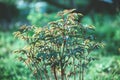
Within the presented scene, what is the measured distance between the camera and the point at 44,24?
11.2 m

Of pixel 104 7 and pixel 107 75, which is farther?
pixel 104 7

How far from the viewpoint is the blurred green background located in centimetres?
773

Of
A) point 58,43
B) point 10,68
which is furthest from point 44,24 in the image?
point 58,43

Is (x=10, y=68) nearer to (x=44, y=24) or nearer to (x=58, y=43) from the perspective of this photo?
(x=44, y=24)

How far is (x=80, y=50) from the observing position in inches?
201

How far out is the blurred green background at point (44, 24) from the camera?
25.4ft

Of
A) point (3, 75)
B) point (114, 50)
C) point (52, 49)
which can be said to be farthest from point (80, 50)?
point (114, 50)

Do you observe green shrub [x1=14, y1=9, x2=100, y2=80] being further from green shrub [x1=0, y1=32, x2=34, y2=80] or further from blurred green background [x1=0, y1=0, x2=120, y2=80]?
green shrub [x1=0, y1=32, x2=34, y2=80]

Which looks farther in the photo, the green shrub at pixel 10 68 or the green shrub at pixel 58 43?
the green shrub at pixel 10 68

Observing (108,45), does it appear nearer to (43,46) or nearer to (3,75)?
(3,75)

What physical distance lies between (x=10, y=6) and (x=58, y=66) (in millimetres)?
12508

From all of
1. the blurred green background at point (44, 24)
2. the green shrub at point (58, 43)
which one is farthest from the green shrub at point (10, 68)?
the green shrub at point (58, 43)

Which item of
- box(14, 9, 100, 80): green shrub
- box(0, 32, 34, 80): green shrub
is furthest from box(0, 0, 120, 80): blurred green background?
box(14, 9, 100, 80): green shrub

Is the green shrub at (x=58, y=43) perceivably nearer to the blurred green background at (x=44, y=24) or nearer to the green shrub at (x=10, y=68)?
the blurred green background at (x=44, y=24)
